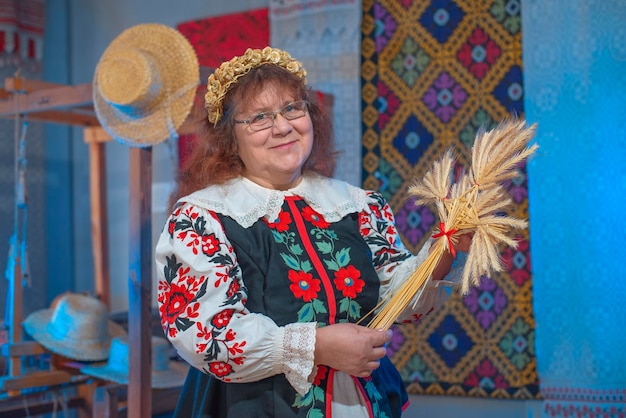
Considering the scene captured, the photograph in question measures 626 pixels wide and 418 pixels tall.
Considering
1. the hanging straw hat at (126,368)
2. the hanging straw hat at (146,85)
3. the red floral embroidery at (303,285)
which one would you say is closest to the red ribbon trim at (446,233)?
the red floral embroidery at (303,285)

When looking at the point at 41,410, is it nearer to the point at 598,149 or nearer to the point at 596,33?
the point at 598,149

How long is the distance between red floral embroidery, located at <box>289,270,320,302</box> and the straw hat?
2100mm

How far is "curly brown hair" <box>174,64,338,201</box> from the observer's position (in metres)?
1.98

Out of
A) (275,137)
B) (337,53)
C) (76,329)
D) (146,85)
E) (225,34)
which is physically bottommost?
(76,329)

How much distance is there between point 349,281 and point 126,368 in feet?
6.28

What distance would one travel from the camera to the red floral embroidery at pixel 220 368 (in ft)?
5.67

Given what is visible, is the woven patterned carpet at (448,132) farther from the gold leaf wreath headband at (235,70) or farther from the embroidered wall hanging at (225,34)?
the gold leaf wreath headband at (235,70)

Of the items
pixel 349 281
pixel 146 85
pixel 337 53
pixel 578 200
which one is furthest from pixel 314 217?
pixel 337 53

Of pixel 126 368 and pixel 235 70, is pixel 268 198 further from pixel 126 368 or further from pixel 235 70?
pixel 126 368

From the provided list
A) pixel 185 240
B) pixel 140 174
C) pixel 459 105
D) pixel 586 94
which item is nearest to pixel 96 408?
pixel 140 174

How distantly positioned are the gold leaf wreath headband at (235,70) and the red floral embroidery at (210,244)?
1.28 ft

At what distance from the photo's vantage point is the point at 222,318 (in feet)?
5.68

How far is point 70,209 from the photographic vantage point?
548 centimetres

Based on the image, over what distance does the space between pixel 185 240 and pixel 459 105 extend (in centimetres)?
256
